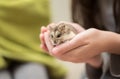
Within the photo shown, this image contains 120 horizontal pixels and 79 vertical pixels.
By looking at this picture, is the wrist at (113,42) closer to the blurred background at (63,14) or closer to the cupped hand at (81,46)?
the cupped hand at (81,46)

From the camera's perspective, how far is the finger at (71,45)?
1.82ft

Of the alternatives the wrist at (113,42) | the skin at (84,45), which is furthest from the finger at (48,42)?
the wrist at (113,42)

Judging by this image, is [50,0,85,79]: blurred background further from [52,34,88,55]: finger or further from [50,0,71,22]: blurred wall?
[52,34,88,55]: finger

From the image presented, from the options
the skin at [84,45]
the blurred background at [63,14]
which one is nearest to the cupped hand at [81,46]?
the skin at [84,45]

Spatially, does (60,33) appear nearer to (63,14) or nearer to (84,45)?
(84,45)

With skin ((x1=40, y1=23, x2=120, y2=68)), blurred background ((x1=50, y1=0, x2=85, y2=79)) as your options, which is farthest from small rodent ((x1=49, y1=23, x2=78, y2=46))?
blurred background ((x1=50, y1=0, x2=85, y2=79))

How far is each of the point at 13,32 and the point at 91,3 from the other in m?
0.40

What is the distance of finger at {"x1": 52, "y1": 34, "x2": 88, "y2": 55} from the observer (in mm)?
553

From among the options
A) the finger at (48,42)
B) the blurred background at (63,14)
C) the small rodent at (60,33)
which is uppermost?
the small rodent at (60,33)

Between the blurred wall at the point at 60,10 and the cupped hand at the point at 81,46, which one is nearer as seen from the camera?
the cupped hand at the point at 81,46

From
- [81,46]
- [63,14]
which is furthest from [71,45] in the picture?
[63,14]

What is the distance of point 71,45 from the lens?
1.82 feet

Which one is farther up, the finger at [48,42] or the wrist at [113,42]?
the finger at [48,42]

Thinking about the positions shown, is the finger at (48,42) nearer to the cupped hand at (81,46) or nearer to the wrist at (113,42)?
the cupped hand at (81,46)
